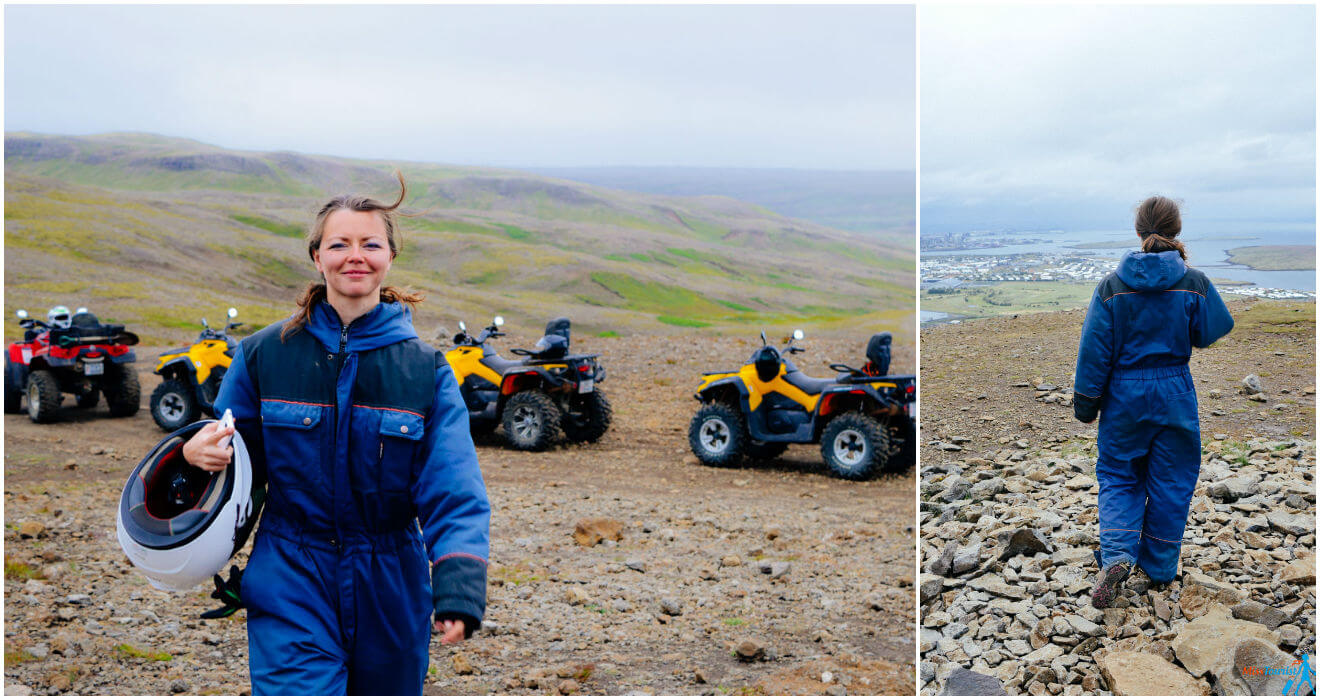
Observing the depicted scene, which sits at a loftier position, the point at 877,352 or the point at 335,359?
the point at 335,359

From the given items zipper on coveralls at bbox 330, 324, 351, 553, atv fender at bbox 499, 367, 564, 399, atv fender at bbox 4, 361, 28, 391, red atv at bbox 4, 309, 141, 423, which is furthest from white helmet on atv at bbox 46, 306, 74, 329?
zipper on coveralls at bbox 330, 324, 351, 553

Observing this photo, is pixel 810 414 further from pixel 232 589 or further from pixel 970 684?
pixel 232 589

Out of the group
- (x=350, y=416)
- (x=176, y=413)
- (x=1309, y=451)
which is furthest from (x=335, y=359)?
(x=176, y=413)

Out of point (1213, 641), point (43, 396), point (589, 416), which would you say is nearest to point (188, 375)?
point (43, 396)

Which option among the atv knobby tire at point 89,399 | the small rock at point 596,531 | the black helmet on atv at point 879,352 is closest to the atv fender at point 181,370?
the atv knobby tire at point 89,399

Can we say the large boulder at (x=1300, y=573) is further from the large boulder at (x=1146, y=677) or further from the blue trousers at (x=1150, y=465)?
the large boulder at (x=1146, y=677)

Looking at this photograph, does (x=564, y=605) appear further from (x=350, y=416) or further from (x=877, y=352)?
(x=877, y=352)
